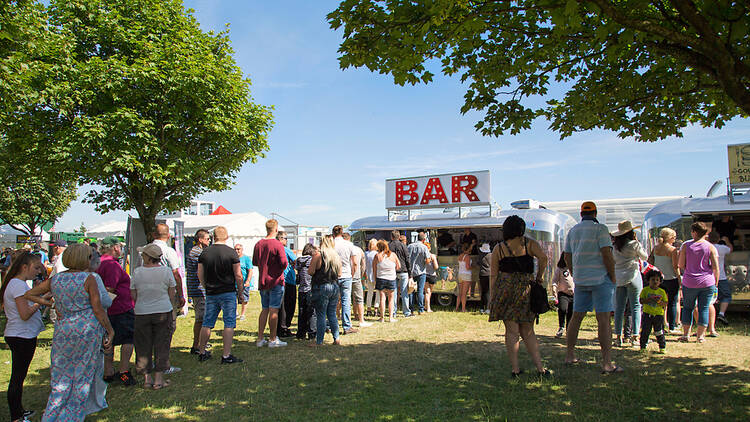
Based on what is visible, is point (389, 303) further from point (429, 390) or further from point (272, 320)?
point (429, 390)

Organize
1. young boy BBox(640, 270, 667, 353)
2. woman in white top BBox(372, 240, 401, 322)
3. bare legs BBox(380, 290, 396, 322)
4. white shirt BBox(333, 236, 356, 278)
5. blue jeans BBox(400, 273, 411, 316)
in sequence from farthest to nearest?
blue jeans BBox(400, 273, 411, 316)
bare legs BBox(380, 290, 396, 322)
woman in white top BBox(372, 240, 401, 322)
white shirt BBox(333, 236, 356, 278)
young boy BBox(640, 270, 667, 353)

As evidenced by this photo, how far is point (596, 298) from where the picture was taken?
194 inches

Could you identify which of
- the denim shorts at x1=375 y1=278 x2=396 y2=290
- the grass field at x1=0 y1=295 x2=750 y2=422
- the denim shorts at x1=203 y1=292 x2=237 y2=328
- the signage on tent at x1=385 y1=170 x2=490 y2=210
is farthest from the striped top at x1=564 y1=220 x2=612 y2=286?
the signage on tent at x1=385 y1=170 x2=490 y2=210

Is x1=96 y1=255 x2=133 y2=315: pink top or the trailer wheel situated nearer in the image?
x1=96 y1=255 x2=133 y2=315: pink top

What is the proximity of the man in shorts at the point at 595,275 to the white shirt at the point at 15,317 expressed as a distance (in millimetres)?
5321

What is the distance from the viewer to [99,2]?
1207cm

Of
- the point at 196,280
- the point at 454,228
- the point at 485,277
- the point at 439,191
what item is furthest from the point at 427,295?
the point at 196,280

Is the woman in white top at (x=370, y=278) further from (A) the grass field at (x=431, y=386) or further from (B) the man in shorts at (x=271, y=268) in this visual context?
(B) the man in shorts at (x=271, y=268)

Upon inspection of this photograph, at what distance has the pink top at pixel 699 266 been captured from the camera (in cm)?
643

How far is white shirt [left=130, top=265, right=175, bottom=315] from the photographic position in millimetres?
4896

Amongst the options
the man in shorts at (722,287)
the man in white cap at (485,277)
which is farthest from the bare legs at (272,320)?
the man in shorts at (722,287)

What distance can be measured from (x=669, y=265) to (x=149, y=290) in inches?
290

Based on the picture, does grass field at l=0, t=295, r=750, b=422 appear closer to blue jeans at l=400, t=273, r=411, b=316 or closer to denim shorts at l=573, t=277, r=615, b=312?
denim shorts at l=573, t=277, r=615, b=312

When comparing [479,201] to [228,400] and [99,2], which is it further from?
[99,2]
